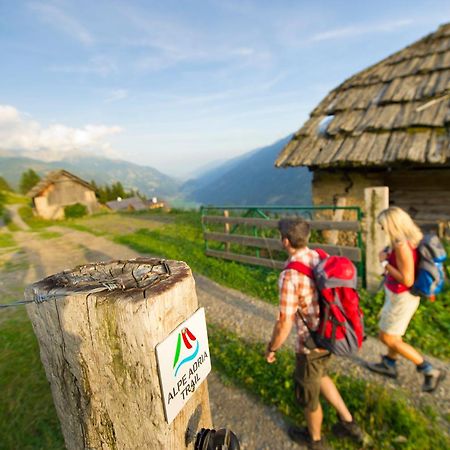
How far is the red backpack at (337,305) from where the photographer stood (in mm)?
2150

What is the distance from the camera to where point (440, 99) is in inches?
263

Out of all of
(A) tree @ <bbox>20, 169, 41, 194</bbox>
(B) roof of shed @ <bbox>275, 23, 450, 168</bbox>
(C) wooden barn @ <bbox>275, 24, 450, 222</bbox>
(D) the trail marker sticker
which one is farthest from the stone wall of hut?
(A) tree @ <bbox>20, 169, 41, 194</bbox>

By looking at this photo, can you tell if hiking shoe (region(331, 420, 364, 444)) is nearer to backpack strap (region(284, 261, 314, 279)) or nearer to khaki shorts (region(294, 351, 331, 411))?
khaki shorts (region(294, 351, 331, 411))

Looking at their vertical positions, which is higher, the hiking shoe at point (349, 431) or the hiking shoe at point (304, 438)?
the hiking shoe at point (349, 431)

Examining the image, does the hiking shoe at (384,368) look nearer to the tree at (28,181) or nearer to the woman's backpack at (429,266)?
the woman's backpack at (429,266)

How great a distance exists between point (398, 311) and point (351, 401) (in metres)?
1.06

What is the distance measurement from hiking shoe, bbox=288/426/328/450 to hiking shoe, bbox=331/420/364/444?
0.18m

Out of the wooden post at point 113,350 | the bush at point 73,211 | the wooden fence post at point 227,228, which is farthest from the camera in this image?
the bush at point 73,211

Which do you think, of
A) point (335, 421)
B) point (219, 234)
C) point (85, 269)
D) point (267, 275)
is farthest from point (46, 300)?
point (219, 234)

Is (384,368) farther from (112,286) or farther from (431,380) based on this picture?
(112,286)

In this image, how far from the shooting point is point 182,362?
43.3 inches

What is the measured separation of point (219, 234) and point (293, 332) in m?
3.82

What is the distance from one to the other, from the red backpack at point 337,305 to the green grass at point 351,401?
107 centimetres

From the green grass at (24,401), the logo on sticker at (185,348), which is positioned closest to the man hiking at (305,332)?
the logo on sticker at (185,348)
